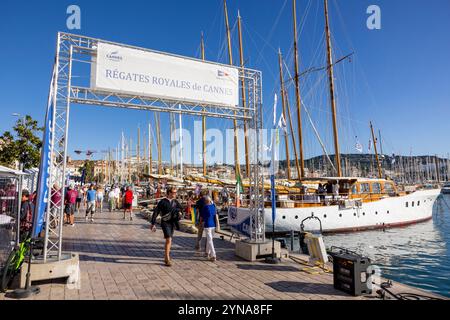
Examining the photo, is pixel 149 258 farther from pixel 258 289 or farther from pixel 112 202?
pixel 112 202

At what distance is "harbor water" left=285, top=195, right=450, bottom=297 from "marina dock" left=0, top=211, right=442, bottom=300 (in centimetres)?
526

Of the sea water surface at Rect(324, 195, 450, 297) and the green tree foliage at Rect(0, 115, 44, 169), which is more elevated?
the green tree foliage at Rect(0, 115, 44, 169)

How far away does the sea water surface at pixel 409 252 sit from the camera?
10.1 m

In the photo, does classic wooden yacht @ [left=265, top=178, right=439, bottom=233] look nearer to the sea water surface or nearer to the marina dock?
the sea water surface

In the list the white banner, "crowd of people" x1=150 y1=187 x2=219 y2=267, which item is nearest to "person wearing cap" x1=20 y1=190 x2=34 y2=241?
"crowd of people" x1=150 y1=187 x2=219 y2=267

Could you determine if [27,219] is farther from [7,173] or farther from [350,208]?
[350,208]

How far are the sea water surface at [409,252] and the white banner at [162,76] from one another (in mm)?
8846

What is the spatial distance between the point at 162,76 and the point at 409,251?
48.5 ft

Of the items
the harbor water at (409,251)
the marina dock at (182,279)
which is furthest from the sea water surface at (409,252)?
the marina dock at (182,279)

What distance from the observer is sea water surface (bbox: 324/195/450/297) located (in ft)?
33.0

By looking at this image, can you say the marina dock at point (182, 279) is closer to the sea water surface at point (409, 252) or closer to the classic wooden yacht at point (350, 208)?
the sea water surface at point (409, 252)

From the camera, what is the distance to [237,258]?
833 centimetres
